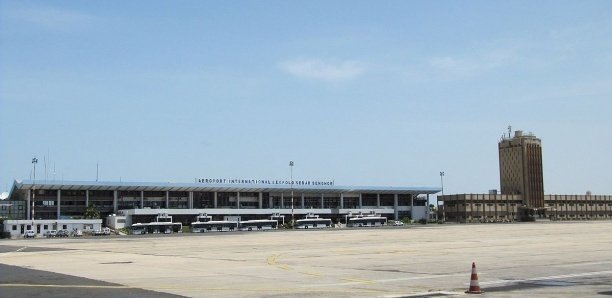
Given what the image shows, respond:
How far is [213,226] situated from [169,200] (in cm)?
4366

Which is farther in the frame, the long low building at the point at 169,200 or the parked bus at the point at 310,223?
the long low building at the point at 169,200

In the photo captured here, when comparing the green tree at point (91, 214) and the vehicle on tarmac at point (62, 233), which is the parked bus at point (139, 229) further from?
the green tree at point (91, 214)

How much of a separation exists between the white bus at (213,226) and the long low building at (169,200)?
91.1ft

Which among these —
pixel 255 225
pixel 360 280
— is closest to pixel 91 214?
pixel 255 225

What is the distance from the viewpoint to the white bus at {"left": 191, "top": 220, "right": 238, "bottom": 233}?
137 metres

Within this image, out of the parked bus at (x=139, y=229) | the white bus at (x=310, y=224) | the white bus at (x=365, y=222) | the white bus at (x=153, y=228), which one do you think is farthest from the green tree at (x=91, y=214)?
A: the white bus at (x=365, y=222)

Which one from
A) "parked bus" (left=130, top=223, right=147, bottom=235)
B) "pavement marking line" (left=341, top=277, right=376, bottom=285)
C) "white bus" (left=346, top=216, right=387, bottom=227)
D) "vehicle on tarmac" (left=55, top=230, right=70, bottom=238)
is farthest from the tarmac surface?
"white bus" (left=346, top=216, right=387, bottom=227)

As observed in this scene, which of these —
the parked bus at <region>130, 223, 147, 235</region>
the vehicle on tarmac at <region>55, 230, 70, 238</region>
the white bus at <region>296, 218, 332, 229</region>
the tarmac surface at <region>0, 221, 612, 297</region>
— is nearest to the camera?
the tarmac surface at <region>0, 221, 612, 297</region>

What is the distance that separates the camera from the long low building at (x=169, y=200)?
16300 cm

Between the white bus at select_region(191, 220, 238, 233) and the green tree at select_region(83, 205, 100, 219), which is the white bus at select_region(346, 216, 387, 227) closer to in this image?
the white bus at select_region(191, 220, 238, 233)

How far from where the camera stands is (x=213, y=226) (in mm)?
140500

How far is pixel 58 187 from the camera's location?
163500 millimetres

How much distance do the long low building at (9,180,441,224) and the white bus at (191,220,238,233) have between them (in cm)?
2778

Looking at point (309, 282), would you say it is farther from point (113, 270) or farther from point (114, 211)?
point (114, 211)
